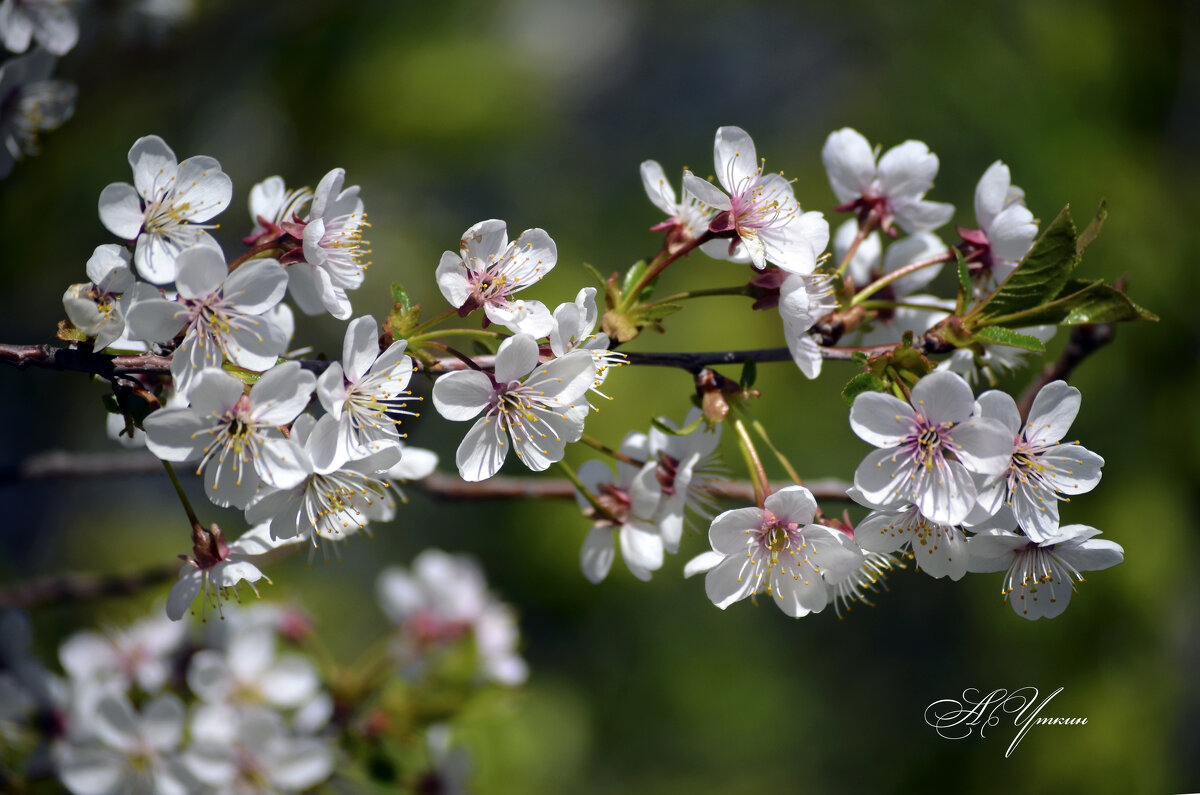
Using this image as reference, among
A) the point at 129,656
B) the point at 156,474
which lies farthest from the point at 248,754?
the point at 156,474

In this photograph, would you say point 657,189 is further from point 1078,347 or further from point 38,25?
point 38,25

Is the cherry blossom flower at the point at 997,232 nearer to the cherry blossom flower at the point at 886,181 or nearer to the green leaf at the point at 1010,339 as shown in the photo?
the cherry blossom flower at the point at 886,181

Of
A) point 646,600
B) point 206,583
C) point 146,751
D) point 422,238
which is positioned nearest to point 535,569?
point 646,600

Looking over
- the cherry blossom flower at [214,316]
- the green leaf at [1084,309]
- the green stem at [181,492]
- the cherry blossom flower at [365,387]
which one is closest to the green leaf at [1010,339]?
the green leaf at [1084,309]

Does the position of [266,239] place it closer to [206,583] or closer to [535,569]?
[206,583]

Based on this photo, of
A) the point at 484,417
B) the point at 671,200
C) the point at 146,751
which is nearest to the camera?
the point at 484,417
